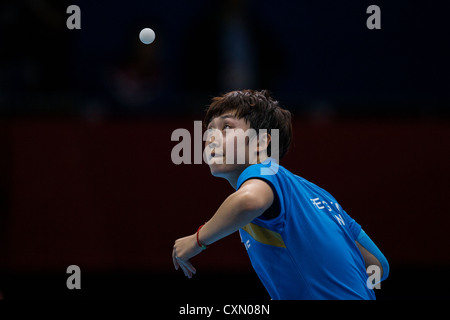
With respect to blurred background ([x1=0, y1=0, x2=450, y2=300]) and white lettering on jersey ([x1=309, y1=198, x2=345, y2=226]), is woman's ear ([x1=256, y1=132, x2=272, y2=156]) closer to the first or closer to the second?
white lettering on jersey ([x1=309, y1=198, x2=345, y2=226])

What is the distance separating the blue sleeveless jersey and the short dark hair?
0.27 m

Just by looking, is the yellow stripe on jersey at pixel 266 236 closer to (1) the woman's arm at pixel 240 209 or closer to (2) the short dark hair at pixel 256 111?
(1) the woman's arm at pixel 240 209

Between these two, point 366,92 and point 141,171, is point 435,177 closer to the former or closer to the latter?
point 366,92

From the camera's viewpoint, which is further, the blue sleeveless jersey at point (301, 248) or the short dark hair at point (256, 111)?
the short dark hair at point (256, 111)

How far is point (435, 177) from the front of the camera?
18.7 ft

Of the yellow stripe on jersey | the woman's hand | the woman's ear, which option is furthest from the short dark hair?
the woman's hand

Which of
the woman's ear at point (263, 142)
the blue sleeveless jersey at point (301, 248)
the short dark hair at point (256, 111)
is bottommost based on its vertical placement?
→ the blue sleeveless jersey at point (301, 248)

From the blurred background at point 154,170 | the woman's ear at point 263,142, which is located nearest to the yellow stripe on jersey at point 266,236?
the woman's ear at point 263,142

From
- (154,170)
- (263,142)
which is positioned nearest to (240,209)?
(263,142)

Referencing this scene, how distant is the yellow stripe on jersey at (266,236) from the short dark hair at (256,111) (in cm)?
43

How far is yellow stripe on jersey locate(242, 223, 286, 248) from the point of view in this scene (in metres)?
2.66

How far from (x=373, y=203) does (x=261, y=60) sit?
1.72m

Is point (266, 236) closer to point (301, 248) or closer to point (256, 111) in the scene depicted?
point (301, 248)

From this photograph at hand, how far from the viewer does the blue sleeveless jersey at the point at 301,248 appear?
262 cm
